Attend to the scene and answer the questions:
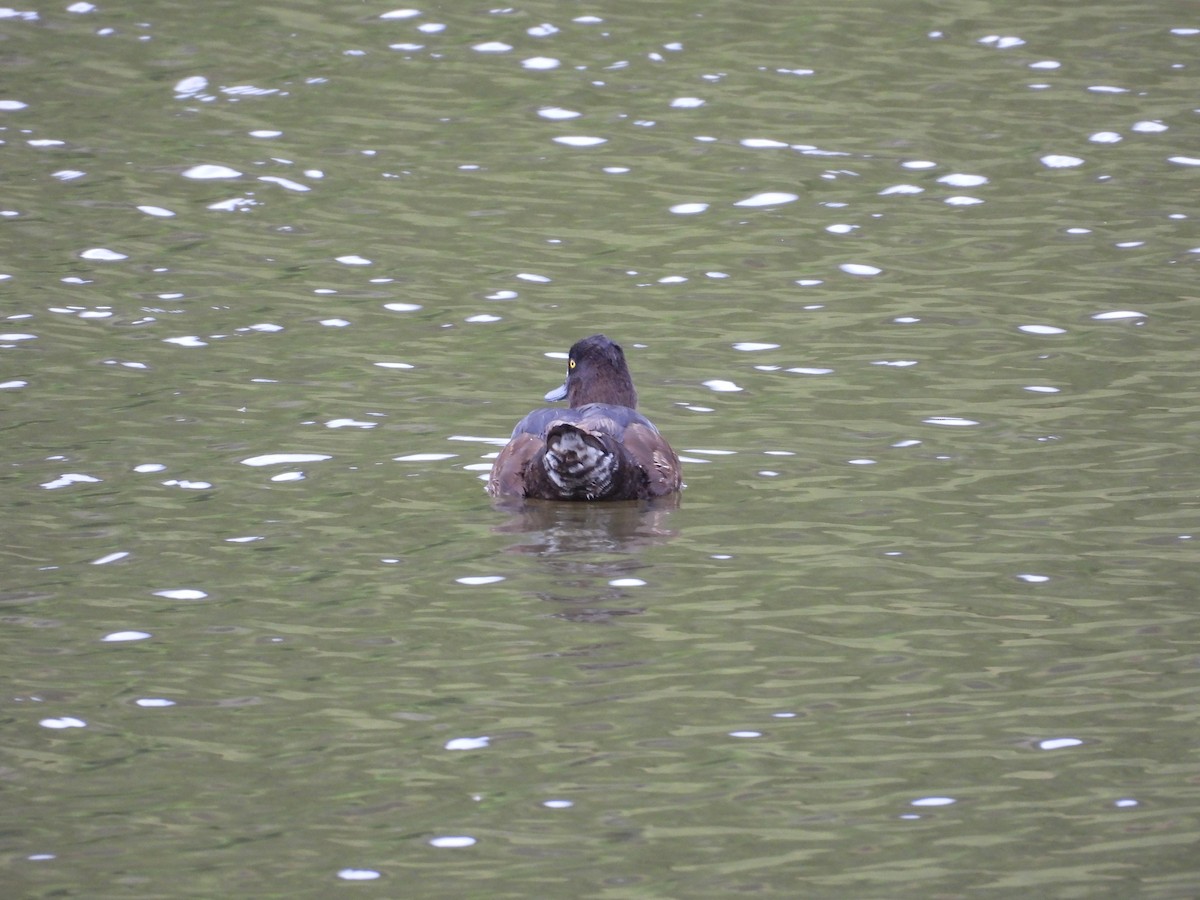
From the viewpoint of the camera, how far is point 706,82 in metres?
18.1

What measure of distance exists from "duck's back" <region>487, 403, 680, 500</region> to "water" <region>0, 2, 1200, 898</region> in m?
0.19

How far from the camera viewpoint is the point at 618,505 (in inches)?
403

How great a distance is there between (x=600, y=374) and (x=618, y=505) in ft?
3.70

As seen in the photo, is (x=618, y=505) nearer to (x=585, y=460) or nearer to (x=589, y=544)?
(x=585, y=460)

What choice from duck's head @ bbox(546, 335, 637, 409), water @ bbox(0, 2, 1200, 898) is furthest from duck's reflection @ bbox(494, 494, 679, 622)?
duck's head @ bbox(546, 335, 637, 409)

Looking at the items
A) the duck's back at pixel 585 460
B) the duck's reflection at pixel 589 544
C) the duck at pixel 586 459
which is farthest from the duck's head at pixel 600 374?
the duck's reflection at pixel 589 544

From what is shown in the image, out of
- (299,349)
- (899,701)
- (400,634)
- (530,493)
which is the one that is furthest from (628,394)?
(899,701)

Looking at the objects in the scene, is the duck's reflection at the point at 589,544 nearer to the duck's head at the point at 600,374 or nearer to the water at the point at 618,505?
the water at the point at 618,505

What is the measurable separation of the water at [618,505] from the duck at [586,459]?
187mm

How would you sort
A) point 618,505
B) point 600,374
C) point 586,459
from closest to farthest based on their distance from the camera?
point 586,459, point 618,505, point 600,374

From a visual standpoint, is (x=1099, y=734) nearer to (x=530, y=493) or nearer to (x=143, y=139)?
(x=530, y=493)

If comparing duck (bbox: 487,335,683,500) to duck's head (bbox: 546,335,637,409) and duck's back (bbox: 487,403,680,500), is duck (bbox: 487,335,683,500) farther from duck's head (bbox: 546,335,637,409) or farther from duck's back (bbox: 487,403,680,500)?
duck's head (bbox: 546,335,637,409)

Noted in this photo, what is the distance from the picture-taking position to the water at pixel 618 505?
6.54 meters

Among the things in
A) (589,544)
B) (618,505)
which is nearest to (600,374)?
(618,505)
